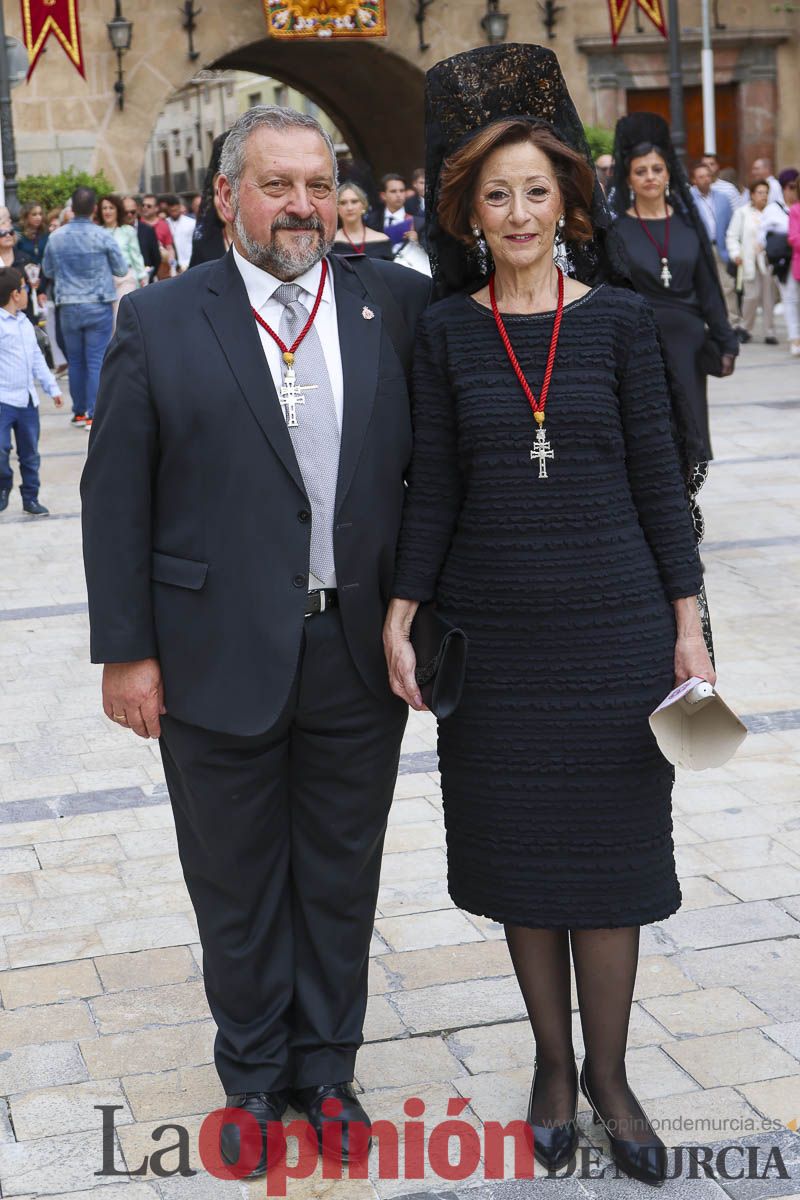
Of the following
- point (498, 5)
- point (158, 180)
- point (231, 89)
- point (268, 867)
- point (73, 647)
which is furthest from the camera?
point (158, 180)

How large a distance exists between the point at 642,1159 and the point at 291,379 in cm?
154

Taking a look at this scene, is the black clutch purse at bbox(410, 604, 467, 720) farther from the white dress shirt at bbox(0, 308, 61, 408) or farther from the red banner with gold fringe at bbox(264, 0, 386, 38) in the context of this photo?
the red banner with gold fringe at bbox(264, 0, 386, 38)

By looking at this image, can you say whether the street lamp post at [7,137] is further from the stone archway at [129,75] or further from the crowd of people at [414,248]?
the stone archway at [129,75]

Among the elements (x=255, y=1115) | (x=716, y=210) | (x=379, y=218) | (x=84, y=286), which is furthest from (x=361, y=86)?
(x=255, y=1115)

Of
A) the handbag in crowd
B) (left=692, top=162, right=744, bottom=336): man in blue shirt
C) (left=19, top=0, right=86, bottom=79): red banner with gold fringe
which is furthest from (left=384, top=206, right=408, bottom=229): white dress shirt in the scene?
(left=19, top=0, right=86, bottom=79): red banner with gold fringe

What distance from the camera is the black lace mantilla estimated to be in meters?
3.23

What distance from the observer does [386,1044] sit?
3.72 metres

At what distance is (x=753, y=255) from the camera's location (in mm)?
17578

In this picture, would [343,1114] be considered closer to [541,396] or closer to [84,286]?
[541,396]

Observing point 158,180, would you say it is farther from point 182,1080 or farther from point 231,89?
point 182,1080

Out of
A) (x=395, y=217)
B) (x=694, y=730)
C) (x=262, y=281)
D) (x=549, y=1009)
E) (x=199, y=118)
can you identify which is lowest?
(x=549, y=1009)

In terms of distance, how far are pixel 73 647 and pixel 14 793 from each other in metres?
1.90

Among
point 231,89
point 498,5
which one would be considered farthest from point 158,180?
point 498,5

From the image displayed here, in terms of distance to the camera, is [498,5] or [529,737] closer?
[529,737]
